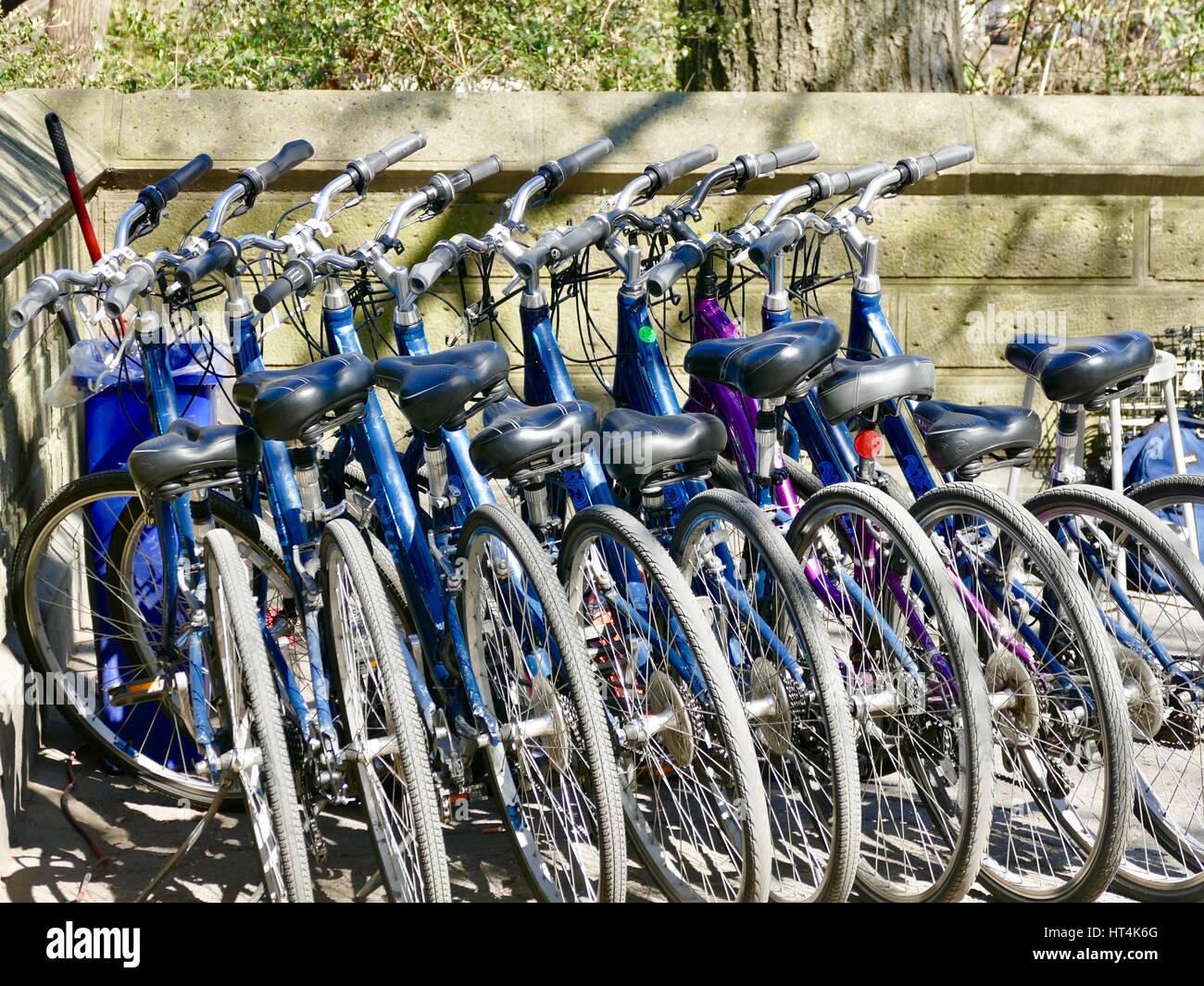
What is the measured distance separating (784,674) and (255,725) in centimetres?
110

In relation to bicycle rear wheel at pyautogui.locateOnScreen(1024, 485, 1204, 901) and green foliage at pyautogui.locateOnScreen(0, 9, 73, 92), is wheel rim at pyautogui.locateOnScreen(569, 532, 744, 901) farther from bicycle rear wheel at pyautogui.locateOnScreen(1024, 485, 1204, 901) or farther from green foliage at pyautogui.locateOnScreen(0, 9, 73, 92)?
green foliage at pyautogui.locateOnScreen(0, 9, 73, 92)

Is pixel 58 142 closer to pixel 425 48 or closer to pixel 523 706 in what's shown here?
pixel 523 706

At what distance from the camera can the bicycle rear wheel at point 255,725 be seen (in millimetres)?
2693

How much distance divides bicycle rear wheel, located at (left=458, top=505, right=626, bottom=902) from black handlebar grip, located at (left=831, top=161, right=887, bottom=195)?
1.50m

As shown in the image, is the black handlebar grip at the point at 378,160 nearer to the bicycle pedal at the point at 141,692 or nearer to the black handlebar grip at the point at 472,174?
the black handlebar grip at the point at 472,174

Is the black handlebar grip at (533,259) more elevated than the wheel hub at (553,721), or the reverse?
the black handlebar grip at (533,259)

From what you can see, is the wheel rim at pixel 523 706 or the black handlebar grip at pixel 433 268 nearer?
the wheel rim at pixel 523 706

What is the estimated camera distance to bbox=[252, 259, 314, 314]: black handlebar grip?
10.6ft

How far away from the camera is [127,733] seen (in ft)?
12.9

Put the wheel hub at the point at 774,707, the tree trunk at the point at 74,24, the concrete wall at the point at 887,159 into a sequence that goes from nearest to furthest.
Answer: the wheel hub at the point at 774,707 → the concrete wall at the point at 887,159 → the tree trunk at the point at 74,24

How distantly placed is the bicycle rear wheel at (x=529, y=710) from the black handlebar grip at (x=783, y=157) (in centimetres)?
147

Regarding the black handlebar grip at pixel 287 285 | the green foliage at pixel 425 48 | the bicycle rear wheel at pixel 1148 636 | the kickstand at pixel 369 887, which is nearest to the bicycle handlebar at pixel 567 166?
the black handlebar grip at pixel 287 285

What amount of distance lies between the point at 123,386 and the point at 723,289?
1631mm

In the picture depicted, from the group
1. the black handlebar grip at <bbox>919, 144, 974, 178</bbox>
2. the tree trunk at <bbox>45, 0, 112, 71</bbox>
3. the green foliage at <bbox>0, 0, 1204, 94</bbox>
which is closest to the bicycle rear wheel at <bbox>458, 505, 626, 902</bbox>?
the black handlebar grip at <bbox>919, 144, 974, 178</bbox>
